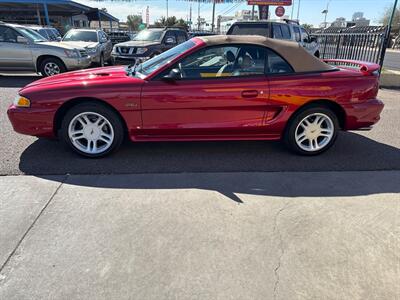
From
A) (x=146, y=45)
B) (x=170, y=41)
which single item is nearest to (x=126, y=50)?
(x=146, y=45)

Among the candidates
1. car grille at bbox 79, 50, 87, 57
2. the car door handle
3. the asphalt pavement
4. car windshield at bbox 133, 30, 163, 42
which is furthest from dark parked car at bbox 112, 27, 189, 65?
the asphalt pavement

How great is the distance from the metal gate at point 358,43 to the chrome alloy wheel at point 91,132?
870cm

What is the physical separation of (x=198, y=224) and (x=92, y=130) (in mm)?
2030

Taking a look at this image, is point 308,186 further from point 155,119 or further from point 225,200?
point 155,119

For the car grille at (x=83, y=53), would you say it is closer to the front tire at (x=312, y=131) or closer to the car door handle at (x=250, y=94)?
the car door handle at (x=250, y=94)

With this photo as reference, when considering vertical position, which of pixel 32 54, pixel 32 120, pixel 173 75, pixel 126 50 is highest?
pixel 173 75

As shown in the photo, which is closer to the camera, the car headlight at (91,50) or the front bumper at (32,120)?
the front bumper at (32,120)

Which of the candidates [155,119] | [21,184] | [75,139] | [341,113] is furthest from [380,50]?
[21,184]

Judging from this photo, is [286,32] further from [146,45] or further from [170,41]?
[146,45]

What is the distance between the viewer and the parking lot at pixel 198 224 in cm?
219

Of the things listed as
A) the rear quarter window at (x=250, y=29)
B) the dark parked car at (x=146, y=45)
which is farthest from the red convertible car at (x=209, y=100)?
the dark parked car at (x=146, y=45)

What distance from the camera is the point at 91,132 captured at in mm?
4055

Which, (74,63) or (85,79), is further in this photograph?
(74,63)

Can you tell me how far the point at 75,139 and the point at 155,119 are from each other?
3.49ft
